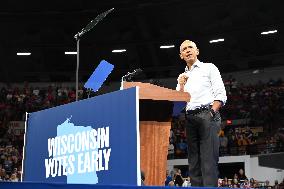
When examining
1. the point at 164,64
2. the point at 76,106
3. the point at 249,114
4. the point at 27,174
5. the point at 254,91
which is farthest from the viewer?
the point at 164,64

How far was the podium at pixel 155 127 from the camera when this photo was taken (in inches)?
131

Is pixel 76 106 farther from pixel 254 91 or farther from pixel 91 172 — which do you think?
pixel 254 91

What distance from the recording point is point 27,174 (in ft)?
12.8

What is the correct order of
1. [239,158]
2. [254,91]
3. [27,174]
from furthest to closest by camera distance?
[254,91], [239,158], [27,174]

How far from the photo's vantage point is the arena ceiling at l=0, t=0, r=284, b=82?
72.6ft

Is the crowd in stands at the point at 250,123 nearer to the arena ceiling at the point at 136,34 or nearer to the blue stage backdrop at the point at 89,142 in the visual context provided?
the arena ceiling at the point at 136,34

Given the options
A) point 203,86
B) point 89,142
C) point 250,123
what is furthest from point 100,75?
point 250,123

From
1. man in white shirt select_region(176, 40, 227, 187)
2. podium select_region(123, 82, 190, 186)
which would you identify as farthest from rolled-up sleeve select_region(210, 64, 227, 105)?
podium select_region(123, 82, 190, 186)

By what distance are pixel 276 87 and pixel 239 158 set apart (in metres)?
5.13

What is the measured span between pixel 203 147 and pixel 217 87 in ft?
1.54

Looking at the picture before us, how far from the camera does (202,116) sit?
11.9 feet

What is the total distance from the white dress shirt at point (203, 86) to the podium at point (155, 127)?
266 mm

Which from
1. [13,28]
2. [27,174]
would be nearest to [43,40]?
[13,28]

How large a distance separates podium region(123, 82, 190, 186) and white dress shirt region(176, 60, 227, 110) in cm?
27
